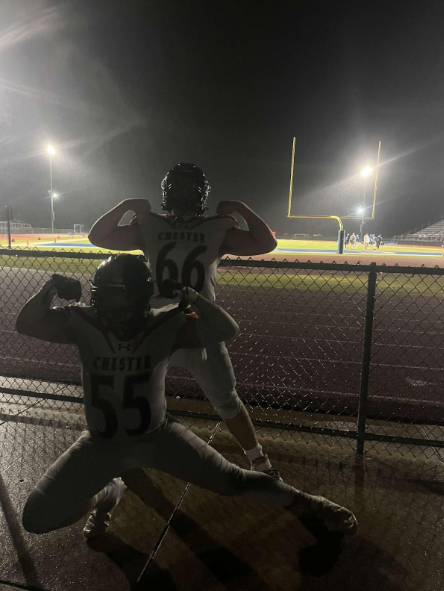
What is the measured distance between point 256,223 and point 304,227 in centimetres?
6723

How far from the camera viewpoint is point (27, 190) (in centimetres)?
6550

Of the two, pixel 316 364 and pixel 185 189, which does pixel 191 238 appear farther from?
pixel 316 364

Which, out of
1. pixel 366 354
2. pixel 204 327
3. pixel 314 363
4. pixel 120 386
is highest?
pixel 204 327

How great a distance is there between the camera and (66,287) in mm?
1818

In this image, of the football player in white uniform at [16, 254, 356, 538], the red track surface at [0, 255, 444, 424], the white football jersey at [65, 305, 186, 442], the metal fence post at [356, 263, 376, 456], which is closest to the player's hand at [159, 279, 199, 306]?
the football player in white uniform at [16, 254, 356, 538]

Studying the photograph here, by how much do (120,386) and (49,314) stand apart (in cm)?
51

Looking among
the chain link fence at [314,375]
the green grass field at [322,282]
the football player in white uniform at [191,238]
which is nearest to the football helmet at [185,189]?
the football player in white uniform at [191,238]

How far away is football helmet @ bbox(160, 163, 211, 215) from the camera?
7.53ft

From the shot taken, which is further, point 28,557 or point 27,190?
point 27,190

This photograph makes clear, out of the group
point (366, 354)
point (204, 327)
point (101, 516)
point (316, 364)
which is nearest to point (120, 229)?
point (204, 327)

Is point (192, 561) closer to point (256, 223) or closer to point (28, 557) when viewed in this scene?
point (28, 557)

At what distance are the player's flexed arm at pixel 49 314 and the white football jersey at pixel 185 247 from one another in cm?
55

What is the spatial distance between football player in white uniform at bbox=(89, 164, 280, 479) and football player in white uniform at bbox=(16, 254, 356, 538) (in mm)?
431

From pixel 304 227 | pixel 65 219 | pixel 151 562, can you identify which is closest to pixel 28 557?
pixel 151 562
